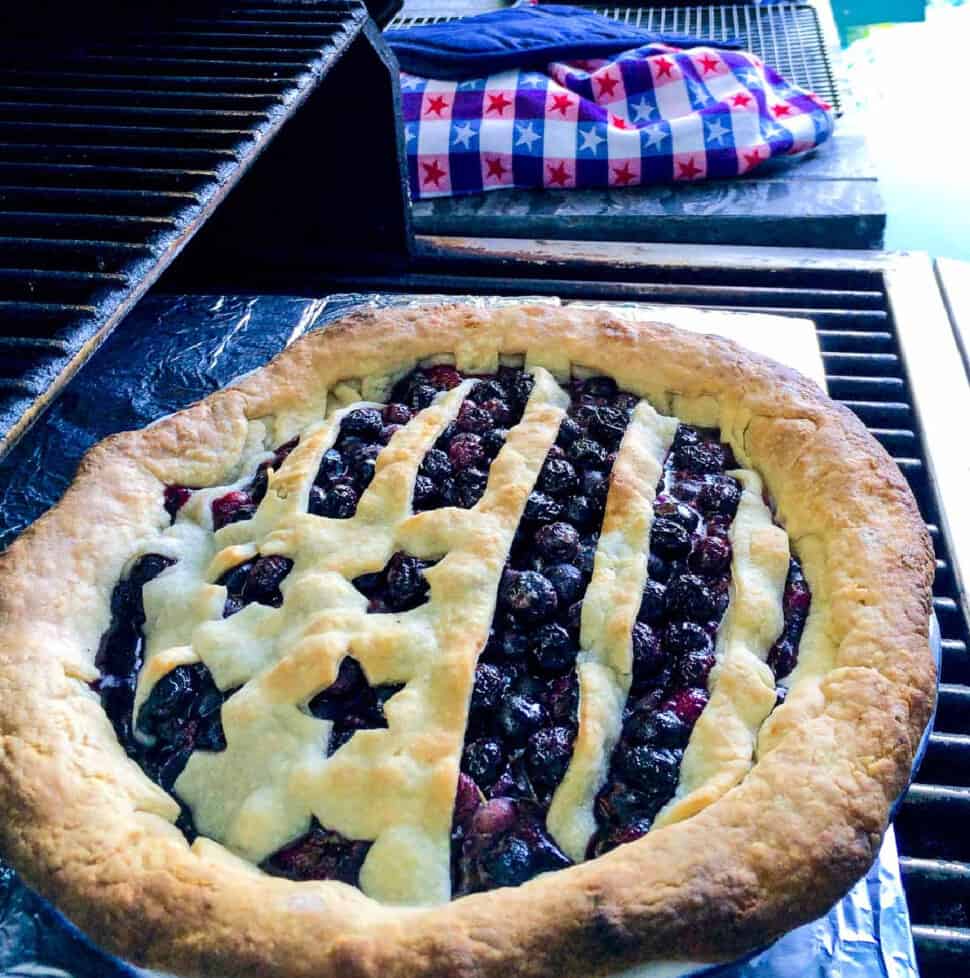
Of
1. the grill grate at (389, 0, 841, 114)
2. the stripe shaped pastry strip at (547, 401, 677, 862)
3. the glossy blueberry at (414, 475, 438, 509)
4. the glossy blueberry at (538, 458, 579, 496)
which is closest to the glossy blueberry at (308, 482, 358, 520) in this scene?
the glossy blueberry at (414, 475, 438, 509)

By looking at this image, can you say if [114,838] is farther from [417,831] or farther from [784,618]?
[784,618]

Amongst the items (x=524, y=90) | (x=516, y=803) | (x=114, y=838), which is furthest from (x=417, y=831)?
(x=524, y=90)

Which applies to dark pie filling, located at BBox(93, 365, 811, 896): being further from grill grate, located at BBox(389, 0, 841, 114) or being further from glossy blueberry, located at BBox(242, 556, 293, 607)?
grill grate, located at BBox(389, 0, 841, 114)

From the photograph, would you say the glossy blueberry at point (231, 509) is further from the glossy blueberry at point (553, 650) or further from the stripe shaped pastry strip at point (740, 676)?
the stripe shaped pastry strip at point (740, 676)

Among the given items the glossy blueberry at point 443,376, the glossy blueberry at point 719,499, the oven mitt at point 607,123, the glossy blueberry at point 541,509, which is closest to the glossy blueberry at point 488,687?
the glossy blueberry at point 541,509

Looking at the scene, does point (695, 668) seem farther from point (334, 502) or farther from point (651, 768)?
point (334, 502)

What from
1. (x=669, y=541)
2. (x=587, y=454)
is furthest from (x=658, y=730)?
(x=587, y=454)
